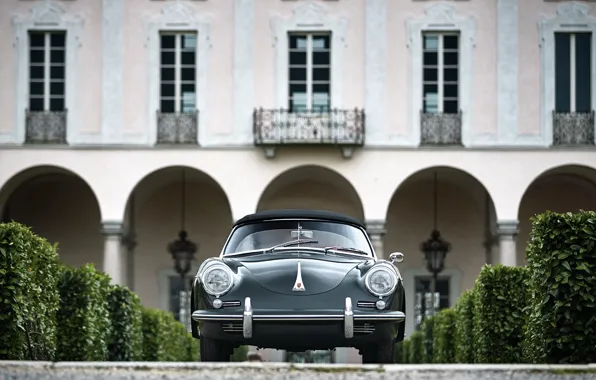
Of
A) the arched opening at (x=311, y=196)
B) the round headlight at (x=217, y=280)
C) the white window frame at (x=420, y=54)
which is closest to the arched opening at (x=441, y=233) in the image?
the arched opening at (x=311, y=196)

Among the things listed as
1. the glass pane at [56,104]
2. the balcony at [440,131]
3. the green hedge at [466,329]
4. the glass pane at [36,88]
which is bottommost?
the green hedge at [466,329]

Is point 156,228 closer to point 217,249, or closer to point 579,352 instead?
point 217,249

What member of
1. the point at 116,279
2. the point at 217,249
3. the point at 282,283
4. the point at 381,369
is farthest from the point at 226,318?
the point at 217,249

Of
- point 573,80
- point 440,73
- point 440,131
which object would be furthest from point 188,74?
point 573,80

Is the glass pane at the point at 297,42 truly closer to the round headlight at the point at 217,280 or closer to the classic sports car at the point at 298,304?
the classic sports car at the point at 298,304

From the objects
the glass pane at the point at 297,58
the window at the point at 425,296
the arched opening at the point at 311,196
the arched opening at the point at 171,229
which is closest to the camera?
the glass pane at the point at 297,58

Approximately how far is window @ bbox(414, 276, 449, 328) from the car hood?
1081 inches

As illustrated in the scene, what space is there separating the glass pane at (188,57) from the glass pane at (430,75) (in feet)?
20.1

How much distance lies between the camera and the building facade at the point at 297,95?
37031mm

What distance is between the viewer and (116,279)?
36.9m

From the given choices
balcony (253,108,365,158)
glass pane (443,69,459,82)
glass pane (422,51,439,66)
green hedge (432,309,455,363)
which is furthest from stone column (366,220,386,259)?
green hedge (432,309,455,363)

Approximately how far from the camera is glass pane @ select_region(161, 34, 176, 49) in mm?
37719

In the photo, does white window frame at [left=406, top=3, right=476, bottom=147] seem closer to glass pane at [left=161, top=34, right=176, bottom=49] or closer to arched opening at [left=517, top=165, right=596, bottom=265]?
arched opening at [left=517, top=165, right=596, bottom=265]

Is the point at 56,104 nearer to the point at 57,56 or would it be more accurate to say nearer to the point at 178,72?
the point at 57,56
